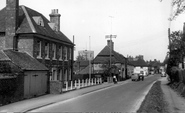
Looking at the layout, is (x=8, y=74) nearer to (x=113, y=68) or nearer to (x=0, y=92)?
(x=0, y=92)

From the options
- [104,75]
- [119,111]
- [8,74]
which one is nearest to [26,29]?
[8,74]

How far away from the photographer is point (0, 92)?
43.8ft

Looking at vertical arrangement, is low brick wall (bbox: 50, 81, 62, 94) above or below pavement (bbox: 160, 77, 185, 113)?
above

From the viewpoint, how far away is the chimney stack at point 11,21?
2097 centimetres

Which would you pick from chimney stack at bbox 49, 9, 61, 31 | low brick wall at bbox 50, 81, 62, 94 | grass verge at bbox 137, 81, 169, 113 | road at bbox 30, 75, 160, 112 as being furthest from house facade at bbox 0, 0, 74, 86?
grass verge at bbox 137, 81, 169, 113

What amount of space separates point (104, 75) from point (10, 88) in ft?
93.7

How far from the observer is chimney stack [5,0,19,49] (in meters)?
21.0

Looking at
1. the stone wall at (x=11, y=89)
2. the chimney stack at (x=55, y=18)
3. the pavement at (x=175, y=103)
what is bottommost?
the pavement at (x=175, y=103)

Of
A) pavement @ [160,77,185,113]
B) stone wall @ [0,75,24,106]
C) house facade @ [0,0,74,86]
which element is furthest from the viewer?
house facade @ [0,0,74,86]

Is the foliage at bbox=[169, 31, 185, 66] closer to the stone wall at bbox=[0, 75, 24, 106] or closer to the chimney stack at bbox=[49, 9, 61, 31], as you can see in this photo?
the chimney stack at bbox=[49, 9, 61, 31]

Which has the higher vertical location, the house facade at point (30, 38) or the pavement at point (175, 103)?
the house facade at point (30, 38)

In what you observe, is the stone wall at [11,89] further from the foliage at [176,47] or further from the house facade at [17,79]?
the foliage at [176,47]

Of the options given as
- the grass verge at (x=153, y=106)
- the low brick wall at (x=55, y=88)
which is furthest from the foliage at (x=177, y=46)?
the low brick wall at (x=55, y=88)

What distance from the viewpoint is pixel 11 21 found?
21.2 m
